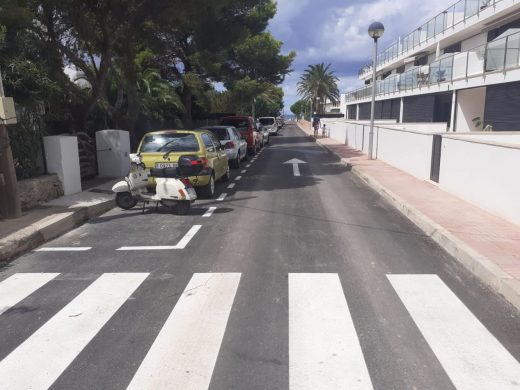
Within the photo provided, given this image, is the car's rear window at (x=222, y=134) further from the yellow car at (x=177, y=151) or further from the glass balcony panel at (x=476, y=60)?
the glass balcony panel at (x=476, y=60)

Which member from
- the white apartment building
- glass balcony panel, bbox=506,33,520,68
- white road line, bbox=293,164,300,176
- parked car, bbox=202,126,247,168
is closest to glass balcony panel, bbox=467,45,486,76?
the white apartment building

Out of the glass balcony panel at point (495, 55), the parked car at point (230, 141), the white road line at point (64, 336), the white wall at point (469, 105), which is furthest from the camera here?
the white wall at point (469, 105)

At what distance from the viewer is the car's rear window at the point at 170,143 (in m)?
10.4

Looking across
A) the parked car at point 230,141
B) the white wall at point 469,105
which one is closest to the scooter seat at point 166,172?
the parked car at point 230,141

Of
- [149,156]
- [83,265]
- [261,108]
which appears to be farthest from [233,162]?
[261,108]

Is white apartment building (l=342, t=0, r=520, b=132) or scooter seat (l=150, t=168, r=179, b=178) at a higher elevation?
white apartment building (l=342, t=0, r=520, b=132)

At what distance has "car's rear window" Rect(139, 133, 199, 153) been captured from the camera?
1044cm

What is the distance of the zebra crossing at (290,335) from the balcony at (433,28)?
22.2 metres

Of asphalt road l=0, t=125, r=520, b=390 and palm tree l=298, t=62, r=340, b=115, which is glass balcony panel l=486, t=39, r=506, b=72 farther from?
palm tree l=298, t=62, r=340, b=115

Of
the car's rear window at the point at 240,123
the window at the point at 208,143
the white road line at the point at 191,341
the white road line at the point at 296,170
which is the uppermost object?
the car's rear window at the point at 240,123

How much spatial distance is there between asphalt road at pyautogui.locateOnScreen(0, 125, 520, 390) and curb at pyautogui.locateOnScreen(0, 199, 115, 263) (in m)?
0.23

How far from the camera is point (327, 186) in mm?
12836

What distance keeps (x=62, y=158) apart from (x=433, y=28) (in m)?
28.2

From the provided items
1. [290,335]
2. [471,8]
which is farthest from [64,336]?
[471,8]
